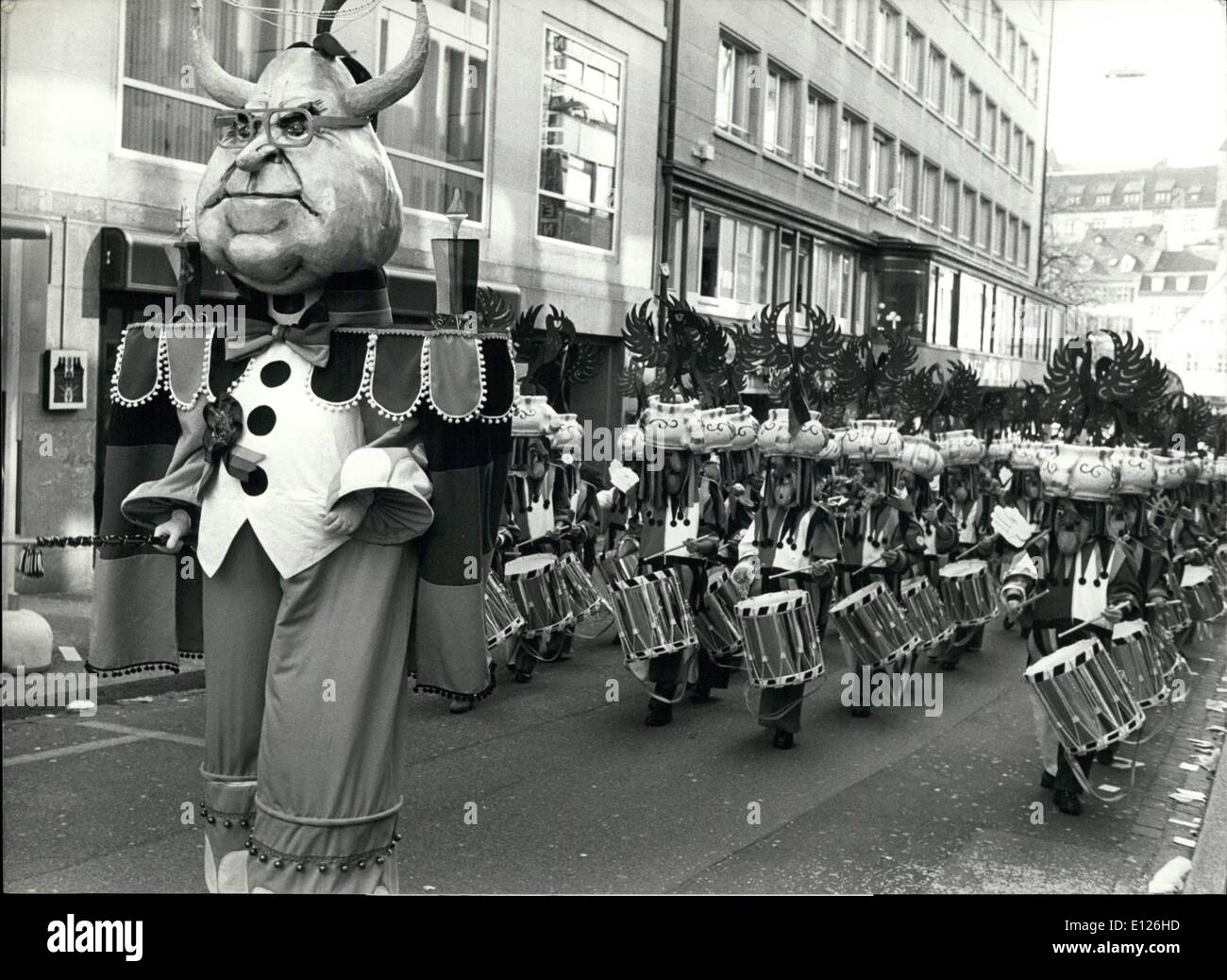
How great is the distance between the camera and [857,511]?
9336 millimetres

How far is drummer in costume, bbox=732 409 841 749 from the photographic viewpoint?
8.41 m

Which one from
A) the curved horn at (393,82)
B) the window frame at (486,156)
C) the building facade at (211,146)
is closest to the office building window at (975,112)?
the building facade at (211,146)

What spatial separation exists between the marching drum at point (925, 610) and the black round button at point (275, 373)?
592 cm

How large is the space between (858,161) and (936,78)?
37.3 inches

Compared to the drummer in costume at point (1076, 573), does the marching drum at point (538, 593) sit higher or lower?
lower

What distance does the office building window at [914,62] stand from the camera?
6.96 m

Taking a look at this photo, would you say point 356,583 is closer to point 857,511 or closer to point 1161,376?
point 1161,376

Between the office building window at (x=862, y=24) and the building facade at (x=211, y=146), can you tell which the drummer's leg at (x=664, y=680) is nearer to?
the building facade at (x=211, y=146)

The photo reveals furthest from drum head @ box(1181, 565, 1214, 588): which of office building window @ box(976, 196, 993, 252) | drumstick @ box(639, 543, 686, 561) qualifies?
drumstick @ box(639, 543, 686, 561)

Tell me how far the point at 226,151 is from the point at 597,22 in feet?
14.4

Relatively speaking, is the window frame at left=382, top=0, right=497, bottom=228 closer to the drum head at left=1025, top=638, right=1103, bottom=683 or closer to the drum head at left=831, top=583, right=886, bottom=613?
the drum head at left=831, top=583, right=886, bottom=613

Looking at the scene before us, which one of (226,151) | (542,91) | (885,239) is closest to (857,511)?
(885,239)

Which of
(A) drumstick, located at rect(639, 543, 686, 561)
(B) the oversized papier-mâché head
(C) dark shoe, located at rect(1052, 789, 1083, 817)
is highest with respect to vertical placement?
(B) the oversized papier-mâché head

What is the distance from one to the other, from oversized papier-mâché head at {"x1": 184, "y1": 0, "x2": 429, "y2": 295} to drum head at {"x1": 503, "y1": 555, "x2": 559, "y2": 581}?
490 centimetres
